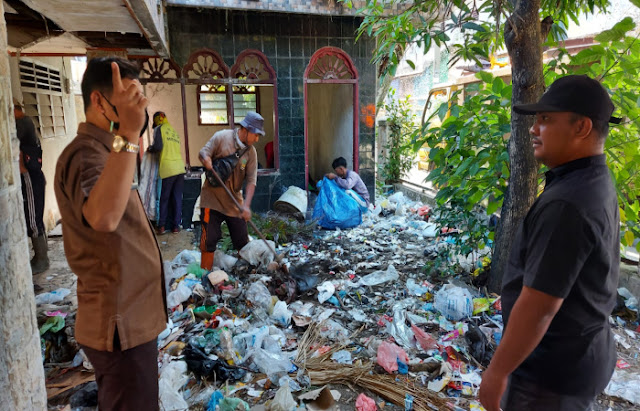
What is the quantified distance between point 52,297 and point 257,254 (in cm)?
209

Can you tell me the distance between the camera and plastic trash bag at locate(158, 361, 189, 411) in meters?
2.66

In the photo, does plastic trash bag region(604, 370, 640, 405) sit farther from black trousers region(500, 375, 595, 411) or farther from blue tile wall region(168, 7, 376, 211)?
blue tile wall region(168, 7, 376, 211)

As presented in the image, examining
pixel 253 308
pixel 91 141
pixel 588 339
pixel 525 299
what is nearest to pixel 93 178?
pixel 91 141

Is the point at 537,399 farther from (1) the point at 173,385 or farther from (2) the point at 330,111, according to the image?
(2) the point at 330,111

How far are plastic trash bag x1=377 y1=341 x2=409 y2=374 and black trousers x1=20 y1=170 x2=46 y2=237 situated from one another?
164 inches

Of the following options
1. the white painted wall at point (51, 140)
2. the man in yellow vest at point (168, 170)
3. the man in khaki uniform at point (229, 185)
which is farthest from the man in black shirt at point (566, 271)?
the white painted wall at point (51, 140)

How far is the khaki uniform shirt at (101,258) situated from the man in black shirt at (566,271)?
1315 millimetres

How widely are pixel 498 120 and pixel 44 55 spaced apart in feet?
23.1

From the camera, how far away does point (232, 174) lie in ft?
15.5

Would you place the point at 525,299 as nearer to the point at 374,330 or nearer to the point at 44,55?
the point at 374,330

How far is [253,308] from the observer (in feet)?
13.0

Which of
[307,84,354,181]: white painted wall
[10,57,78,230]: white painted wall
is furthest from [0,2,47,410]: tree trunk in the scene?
[307,84,354,181]: white painted wall

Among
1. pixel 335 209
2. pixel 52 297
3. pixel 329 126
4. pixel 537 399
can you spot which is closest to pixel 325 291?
pixel 52 297

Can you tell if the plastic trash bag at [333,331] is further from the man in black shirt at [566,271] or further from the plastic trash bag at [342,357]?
the man in black shirt at [566,271]
